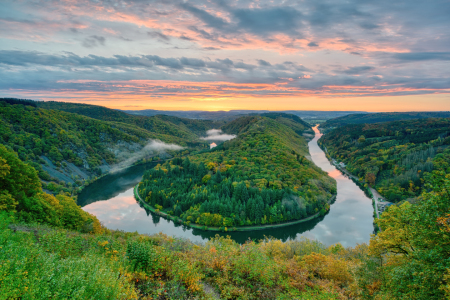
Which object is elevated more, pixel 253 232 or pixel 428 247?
pixel 428 247

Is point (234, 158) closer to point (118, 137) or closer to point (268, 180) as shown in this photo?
point (268, 180)

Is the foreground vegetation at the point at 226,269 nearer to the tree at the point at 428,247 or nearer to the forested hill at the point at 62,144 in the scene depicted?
the tree at the point at 428,247

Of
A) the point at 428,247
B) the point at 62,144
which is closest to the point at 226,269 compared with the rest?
the point at 428,247

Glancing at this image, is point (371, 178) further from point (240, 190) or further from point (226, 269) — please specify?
point (226, 269)

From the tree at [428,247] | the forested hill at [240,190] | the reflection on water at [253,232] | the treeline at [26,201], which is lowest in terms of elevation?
the reflection on water at [253,232]

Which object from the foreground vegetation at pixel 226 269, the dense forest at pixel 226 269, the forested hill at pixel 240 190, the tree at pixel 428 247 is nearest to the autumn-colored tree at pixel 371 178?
the forested hill at pixel 240 190

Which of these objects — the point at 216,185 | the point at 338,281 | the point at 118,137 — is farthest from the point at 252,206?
the point at 118,137

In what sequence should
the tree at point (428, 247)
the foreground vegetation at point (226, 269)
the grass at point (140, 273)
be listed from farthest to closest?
the tree at point (428, 247) < the foreground vegetation at point (226, 269) < the grass at point (140, 273)
